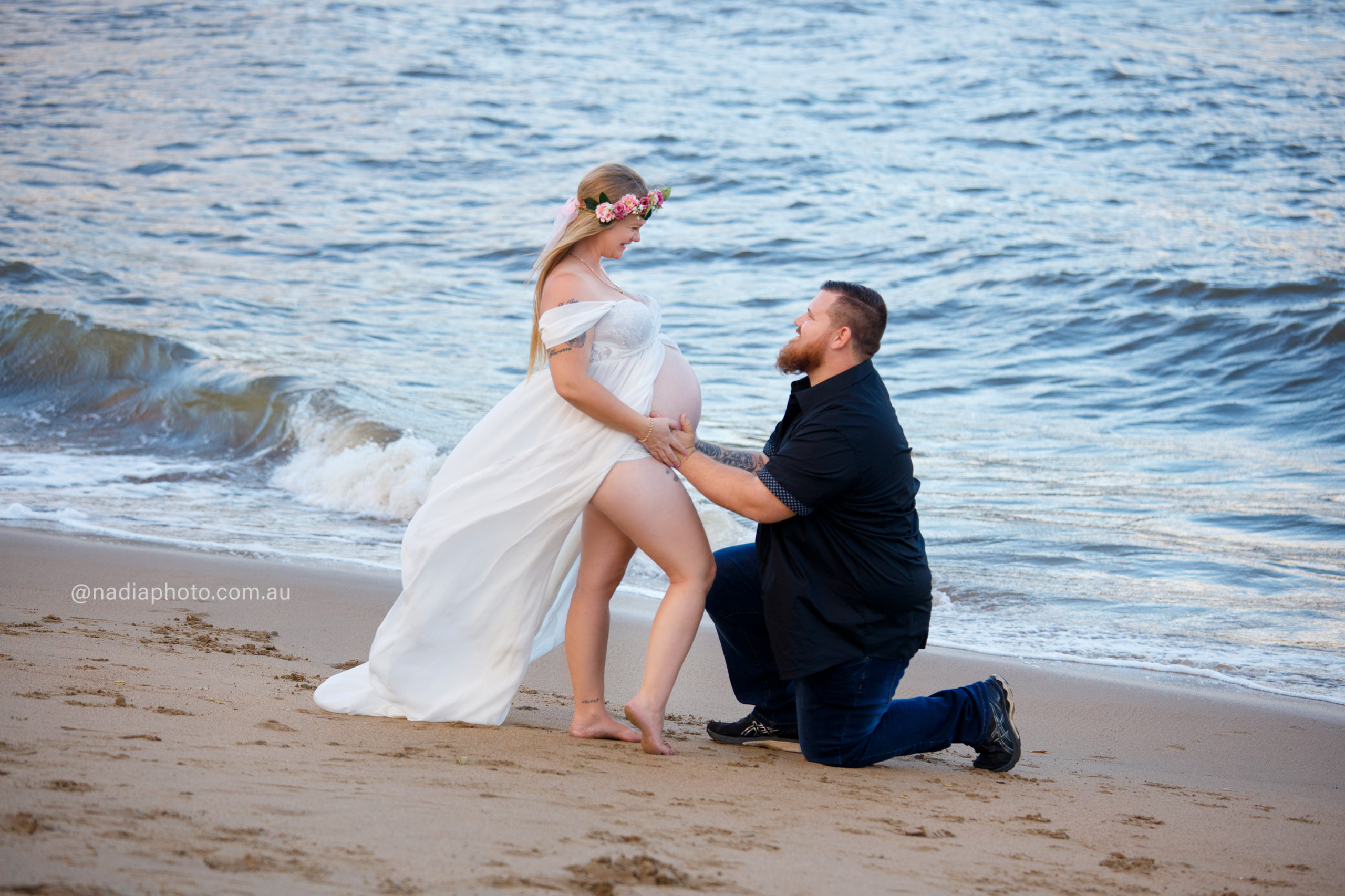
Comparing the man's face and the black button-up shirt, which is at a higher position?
the man's face

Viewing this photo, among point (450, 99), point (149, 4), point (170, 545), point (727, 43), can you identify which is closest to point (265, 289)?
point (170, 545)

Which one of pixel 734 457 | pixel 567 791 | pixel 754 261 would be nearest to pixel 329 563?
pixel 734 457

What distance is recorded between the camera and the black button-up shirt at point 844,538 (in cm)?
322

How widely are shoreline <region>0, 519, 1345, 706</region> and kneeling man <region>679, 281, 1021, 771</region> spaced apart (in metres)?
1.49

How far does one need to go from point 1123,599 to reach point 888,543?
9.70 feet

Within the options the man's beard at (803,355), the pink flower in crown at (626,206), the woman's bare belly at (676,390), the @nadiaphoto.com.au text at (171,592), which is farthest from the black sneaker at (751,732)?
the @nadiaphoto.com.au text at (171,592)

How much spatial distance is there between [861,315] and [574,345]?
89 centimetres

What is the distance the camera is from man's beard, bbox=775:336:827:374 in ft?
11.0

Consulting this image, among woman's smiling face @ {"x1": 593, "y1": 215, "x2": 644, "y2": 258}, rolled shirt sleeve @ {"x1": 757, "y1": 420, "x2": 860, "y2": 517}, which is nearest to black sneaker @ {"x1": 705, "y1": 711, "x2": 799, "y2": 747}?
rolled shirt sleeve @ {"x1": 757, "y1": 420, "x2": 860, "y2": 517}

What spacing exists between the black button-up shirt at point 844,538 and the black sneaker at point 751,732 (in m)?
0.42

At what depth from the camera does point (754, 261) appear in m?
15.0

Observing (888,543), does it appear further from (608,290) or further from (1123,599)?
(1123,599)

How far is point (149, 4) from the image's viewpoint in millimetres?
28500

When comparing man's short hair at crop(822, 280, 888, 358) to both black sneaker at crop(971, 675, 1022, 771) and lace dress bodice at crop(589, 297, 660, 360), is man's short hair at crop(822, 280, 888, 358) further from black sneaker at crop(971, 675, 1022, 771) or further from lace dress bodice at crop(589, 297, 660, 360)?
black sneaker at crop(971, 675, 1022, 771)
